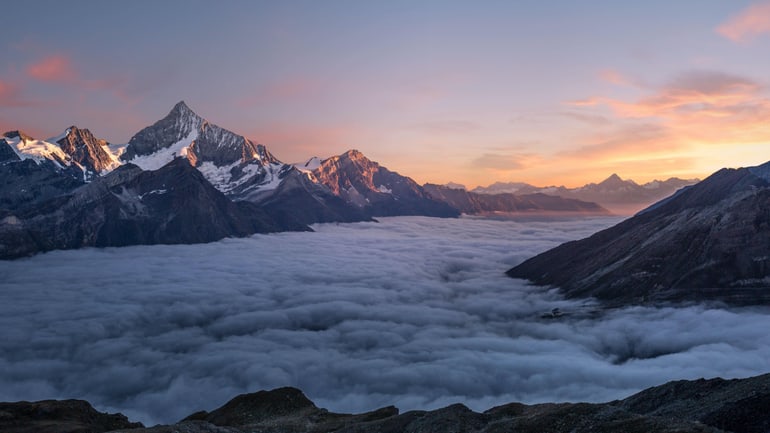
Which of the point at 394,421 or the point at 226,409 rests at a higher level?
the point at 394,421

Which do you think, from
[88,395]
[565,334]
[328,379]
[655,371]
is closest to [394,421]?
[328,379]

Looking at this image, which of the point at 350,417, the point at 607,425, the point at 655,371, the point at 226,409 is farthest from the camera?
the point at 655,371

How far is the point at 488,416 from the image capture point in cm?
7562

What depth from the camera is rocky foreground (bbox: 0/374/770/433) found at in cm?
5453

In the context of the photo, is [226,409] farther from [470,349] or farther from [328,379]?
[470,349]

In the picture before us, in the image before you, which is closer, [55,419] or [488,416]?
[488,416]

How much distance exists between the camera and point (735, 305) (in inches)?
7367

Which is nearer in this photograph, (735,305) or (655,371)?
(655,371)

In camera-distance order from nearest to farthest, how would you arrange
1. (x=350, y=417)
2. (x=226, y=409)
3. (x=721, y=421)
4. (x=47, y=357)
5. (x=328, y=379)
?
(x=721, y=421)
(x=350, y=417)
(x=226, y=409)
(x=328, y=379)
(x=47, y=357)

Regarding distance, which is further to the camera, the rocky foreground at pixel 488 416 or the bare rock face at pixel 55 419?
the bare rock face at pixel 55 419

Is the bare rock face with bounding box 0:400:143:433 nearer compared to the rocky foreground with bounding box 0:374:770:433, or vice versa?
the rocky foreground with bounding box 0:374:770:433

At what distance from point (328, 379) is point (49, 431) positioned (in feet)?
310

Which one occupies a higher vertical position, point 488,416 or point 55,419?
point 488,416

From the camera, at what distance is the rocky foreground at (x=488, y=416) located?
54.5 metres
